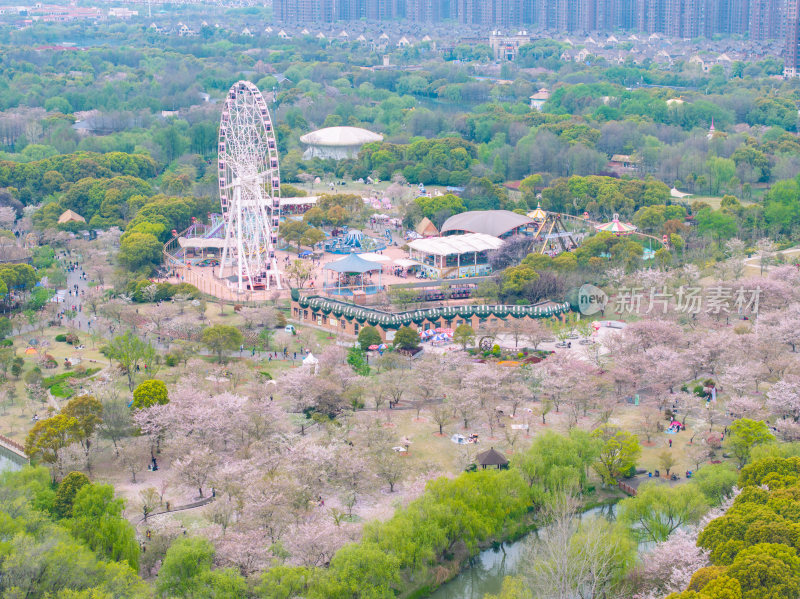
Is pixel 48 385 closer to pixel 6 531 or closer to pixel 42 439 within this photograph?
pixel 42 439

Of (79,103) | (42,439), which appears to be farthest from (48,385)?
(79,103)

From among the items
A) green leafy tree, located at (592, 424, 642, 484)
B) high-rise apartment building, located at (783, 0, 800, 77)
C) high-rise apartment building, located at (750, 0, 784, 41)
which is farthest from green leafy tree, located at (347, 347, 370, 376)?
high-rise apartment building, located at (750, 0, 784, 41)

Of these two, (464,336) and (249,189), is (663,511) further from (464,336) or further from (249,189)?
(249,189)

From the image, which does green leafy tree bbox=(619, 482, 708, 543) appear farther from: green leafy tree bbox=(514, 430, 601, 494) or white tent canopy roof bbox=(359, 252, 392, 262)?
white tent canopy roof bbox=(359, 252, 392, 262)

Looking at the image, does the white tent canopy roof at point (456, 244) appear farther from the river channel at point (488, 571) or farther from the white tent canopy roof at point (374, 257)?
the river channel at point (488, 571)

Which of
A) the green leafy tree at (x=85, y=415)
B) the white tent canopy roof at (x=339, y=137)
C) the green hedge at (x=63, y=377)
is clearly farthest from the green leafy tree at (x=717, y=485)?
the white tent canopy roof at (x=339, y=137)
